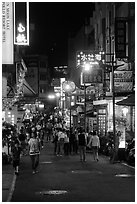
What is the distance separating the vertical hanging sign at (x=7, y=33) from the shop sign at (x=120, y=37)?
58.2 feet

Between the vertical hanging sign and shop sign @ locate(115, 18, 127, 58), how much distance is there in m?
17.7

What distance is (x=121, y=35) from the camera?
3338 centimetres

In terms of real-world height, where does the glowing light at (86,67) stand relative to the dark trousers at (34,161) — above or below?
above

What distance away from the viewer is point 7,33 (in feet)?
53.4

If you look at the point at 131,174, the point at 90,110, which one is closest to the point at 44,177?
the point at 131,174

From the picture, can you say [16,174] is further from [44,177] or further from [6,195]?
[6,195]

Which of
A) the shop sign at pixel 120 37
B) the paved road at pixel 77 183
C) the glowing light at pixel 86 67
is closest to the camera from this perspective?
the paved road at pixel 77 183

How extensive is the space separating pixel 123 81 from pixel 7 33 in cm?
1164

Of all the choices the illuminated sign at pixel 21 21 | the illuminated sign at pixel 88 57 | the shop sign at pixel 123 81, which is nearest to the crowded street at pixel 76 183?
the shop sign at pixel 123 81

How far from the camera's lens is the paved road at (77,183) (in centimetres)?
1352

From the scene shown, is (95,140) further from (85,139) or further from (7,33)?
(7,33)

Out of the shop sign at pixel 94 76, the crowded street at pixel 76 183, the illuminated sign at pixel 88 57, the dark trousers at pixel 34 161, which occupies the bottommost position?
the crowded street at pixel 76 183

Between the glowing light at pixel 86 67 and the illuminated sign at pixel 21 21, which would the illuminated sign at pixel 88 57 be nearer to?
the glowing light at pixel 86 67

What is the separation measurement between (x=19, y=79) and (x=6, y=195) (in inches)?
707
